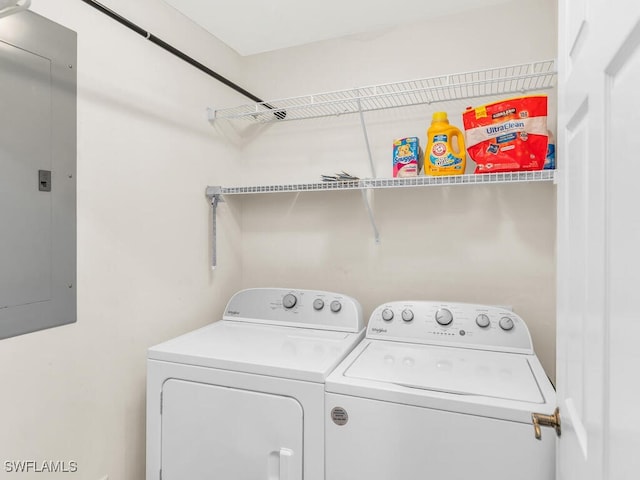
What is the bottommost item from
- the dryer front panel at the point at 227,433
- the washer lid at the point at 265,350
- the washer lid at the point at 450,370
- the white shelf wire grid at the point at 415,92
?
the dryer front panel at the point at 227,433

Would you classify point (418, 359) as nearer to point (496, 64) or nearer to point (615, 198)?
point (615, 198)

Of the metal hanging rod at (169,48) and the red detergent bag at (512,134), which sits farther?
the red detergent bag at (512,134)

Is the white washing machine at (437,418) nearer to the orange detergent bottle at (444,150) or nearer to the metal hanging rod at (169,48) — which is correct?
the orange detergent bottle at (444,150)

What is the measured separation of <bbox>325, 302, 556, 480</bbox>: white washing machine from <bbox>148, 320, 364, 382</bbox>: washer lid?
0.10m

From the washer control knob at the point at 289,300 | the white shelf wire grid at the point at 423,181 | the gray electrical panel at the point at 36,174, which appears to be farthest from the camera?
the washer control knob at the point at 289,300

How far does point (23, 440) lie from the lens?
4.09 ft

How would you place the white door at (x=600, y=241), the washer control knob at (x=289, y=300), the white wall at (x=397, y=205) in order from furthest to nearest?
the washer control knob at (x=289, y=300)
the white wall at (x=397, y=205)
the white door at (x=600, y=241)

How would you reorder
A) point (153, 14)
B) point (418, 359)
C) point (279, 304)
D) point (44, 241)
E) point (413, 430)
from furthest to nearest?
1. point (279, 304)
2. point (153, 14)
3. point (418, 359)
4. point (44, 241)
5. point (413, 430)

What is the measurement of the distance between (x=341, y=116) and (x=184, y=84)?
32.7 inches

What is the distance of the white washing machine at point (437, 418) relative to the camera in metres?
1.06

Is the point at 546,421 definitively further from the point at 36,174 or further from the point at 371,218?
the point at 36,174

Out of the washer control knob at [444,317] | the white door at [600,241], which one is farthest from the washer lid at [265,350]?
the white door at [600,241]

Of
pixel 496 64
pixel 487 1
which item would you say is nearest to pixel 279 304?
pixel 496 64

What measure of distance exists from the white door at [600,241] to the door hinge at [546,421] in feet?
0.13
